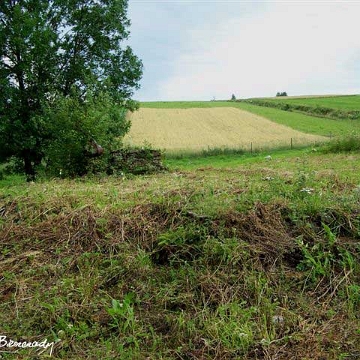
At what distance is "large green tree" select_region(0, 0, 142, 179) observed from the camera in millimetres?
20484

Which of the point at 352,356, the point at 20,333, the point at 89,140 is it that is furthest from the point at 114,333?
the point at 89,140

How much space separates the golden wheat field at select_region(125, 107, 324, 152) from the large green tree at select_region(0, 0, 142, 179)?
4.27 meters

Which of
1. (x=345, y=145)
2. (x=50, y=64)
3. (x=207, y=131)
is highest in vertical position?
(x=50, y=64)

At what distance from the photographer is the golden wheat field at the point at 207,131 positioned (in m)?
29.6

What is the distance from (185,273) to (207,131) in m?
33.4

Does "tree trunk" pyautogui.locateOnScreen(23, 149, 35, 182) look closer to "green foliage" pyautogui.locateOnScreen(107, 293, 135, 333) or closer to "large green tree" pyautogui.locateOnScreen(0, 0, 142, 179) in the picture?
"large green tree" pyautogui.locateOnScreen(0, 0, 142, 179)

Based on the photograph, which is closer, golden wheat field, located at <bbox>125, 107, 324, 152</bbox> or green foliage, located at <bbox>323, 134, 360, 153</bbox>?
green foliage, located at <bbox>323, 134, 360, 153</bbox>

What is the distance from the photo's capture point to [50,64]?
853 inches

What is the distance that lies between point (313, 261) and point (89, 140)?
375 inches

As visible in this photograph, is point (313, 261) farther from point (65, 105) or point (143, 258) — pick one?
point (65, 105)

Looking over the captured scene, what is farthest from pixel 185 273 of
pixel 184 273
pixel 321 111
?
pixel 321 111

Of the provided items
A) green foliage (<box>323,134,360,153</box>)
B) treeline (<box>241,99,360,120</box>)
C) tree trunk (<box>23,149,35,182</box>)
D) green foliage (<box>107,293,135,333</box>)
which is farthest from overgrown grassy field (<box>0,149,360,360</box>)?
treeline (<box>241,99,360,120</box>)

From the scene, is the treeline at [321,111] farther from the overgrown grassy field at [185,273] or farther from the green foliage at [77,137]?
the overgrown grassy field at [185,273]

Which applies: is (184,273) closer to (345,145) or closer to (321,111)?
(345,145)
